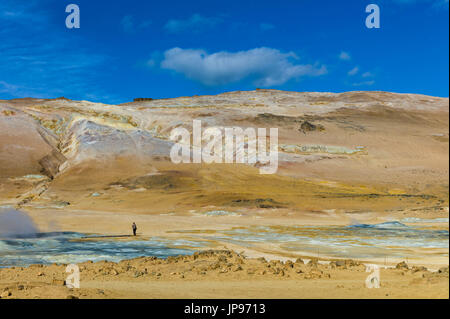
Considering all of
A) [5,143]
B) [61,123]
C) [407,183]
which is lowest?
[407,183]

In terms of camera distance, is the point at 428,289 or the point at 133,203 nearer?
the point at 428,289

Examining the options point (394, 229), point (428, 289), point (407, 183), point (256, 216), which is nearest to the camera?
point (428, 289)

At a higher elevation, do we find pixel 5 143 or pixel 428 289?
pixel 5 143

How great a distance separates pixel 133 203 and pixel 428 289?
4042 cm

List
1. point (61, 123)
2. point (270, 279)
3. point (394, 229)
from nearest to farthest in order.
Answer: point (270, 279) → point (394, 229) → point (61, 123)

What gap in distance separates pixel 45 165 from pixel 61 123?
14.3 meters

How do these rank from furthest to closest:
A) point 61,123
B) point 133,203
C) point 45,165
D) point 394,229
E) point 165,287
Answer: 1. point 61,123
2. point 45,165
3. point 133,203
4. point 394,229
5. point 165,287

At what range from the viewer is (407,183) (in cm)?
5075

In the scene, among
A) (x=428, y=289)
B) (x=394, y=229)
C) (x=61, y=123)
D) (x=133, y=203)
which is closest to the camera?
(x=428, y=289)

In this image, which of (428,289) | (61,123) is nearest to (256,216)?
(428,289)

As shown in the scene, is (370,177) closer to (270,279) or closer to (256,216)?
(256,216)

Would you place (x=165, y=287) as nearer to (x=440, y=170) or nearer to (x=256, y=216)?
(x=256, y=216)

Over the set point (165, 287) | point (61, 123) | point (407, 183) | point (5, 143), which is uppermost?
point (61, 123)

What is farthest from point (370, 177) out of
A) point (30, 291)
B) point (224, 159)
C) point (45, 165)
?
point (30, 291)
